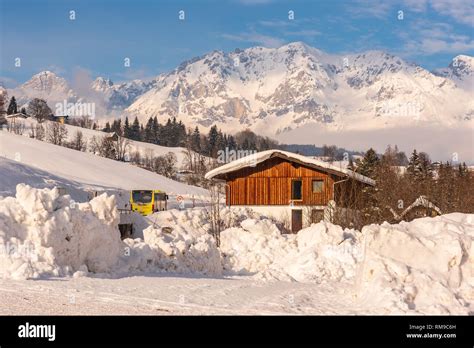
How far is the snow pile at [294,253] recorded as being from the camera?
21.5 m

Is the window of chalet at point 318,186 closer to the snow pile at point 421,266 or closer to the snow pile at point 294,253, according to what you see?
the snow pile at point 294,253

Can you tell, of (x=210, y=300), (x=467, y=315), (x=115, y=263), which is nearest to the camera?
(x=467, y=315)

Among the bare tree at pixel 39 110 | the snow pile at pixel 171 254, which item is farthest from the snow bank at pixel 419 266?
the bare tree at pixel 39 110

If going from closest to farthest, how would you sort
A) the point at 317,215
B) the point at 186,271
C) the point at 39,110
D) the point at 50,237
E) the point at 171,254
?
the point at 50,237 < the point at 186,271 < the point at 171,254 < the point at 317,215 < the point at 39,110

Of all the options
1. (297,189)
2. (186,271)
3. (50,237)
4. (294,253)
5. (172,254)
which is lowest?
(186,271)

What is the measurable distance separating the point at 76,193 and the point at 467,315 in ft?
177

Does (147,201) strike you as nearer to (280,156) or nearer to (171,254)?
(280,156)

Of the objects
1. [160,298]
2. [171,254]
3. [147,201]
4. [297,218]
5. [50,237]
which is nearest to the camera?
[160,298]

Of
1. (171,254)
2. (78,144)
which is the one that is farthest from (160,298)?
(78,144)

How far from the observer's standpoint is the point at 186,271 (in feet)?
67.2

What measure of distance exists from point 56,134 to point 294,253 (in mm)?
113999

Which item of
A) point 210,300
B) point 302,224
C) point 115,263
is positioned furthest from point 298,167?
point 210,300

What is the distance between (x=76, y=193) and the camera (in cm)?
6303
